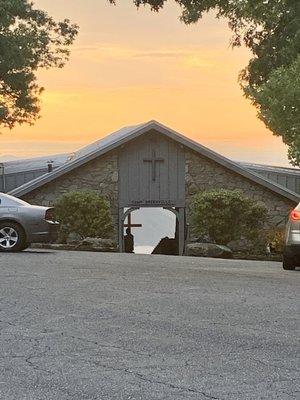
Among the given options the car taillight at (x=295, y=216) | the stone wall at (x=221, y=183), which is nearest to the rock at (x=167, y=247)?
the stone wall at (x=221, y=183)

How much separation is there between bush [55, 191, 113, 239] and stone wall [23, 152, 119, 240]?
248cm

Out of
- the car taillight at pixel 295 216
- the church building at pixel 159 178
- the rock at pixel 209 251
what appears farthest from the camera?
the church building at pixel 159 178

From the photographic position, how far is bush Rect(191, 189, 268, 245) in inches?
1246

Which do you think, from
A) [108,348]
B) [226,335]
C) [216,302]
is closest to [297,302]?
[216,302]

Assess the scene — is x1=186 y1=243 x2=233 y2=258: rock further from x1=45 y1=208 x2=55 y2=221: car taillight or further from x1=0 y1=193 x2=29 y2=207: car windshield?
x1=0 y1=193 x2=29 y2=207: car windshield

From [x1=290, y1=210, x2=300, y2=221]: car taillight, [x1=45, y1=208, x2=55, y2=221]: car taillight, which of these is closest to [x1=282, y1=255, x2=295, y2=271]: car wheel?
[x1=290, y1=210, x2=300, y2=221]: car taillight

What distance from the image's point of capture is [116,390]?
6.53m

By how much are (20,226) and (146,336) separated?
12681mm

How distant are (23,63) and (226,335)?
30.4 meters

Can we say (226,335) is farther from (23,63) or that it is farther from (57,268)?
(23,63)

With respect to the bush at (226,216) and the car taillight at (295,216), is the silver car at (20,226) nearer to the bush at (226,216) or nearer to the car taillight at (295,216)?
the car taillight at (295,216)

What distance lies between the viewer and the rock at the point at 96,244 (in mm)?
27719

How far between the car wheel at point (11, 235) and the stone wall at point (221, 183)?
47.9ft

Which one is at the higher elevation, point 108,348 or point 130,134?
point 130,134
